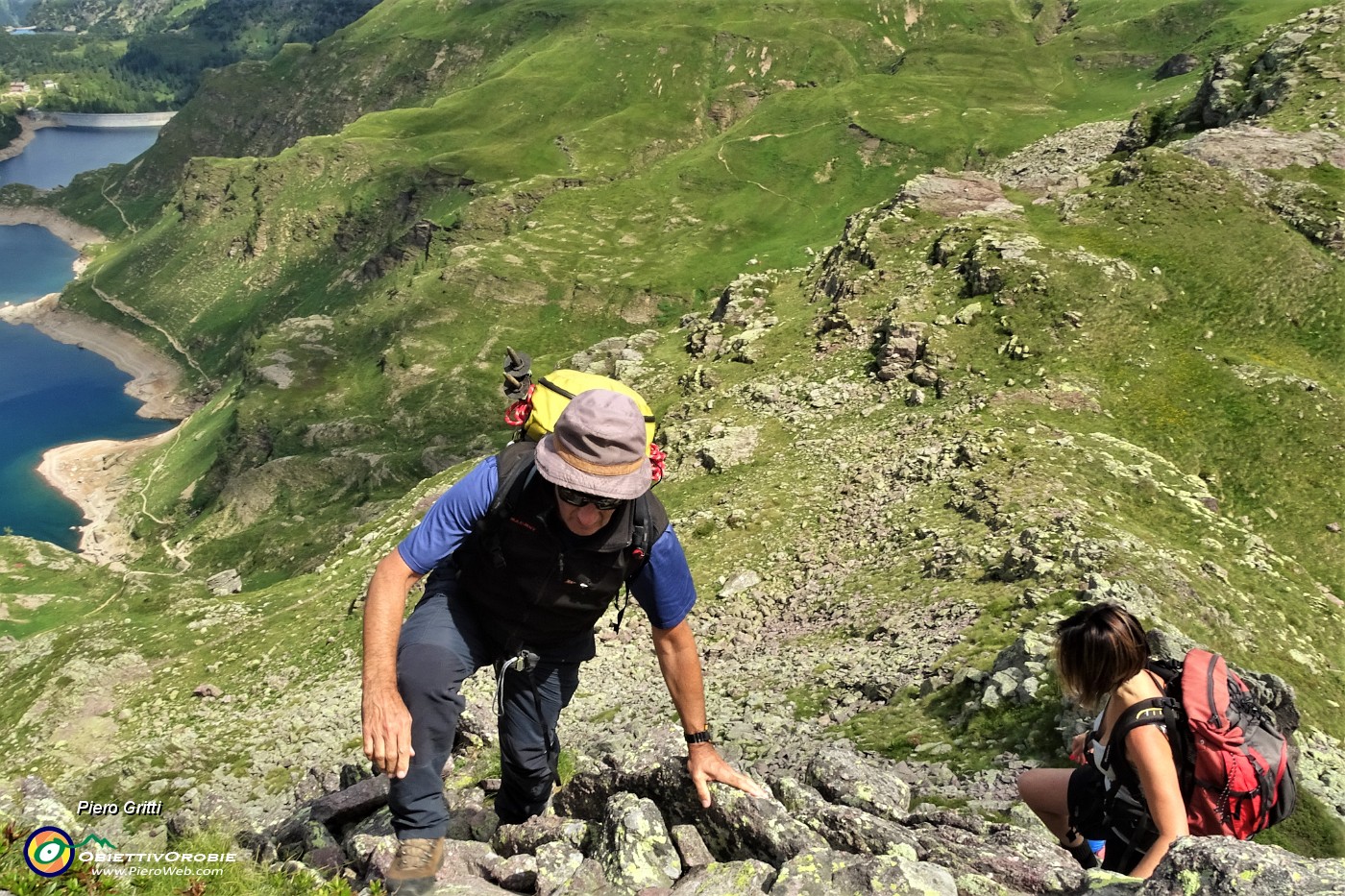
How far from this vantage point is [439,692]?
7848mm

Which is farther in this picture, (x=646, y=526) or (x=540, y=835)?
(x=540, y=835)

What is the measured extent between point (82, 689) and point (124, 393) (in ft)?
621

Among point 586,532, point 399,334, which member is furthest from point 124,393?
point 586,532

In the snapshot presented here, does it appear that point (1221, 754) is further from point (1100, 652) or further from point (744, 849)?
point (744, 849)

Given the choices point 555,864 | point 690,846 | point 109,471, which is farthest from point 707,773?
point 109,471

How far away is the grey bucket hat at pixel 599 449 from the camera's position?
6891mm

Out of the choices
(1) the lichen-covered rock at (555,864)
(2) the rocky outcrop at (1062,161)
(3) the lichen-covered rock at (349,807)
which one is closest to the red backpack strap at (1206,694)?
(1) the lichen-covered rock at (555,864)

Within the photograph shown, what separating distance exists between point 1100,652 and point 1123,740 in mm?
892

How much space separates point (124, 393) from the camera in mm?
196125

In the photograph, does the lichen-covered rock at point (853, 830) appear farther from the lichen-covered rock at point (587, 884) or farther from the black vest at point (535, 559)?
the black vest at point (535, 559)

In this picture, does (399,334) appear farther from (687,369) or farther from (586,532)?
(586,532)

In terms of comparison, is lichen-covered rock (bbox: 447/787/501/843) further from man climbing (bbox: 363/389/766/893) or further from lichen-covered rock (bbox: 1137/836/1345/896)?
lichen-covered rock (bbox: 1137/836/1345/896)

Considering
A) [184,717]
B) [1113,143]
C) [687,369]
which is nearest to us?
[184,717]

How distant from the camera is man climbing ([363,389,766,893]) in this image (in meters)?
7.05
